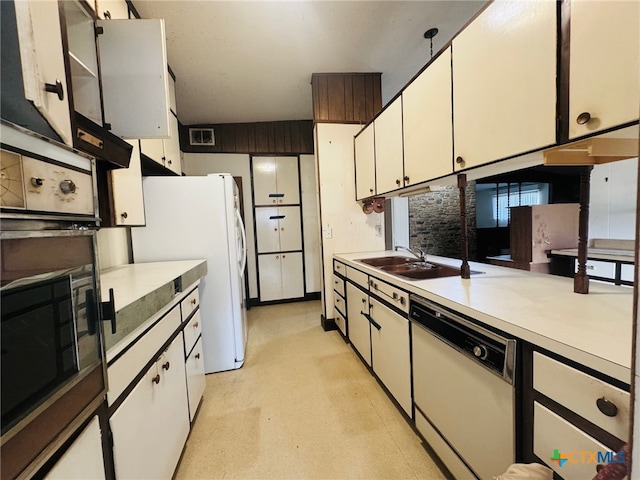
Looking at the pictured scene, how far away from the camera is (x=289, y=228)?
13.9ft

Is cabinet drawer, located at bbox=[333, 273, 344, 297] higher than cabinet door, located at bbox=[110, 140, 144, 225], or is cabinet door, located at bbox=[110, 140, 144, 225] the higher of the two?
cabinet door, located at bbox=[110, 140, 144, 225]

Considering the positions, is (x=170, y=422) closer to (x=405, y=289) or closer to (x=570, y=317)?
(x=405, y=289)

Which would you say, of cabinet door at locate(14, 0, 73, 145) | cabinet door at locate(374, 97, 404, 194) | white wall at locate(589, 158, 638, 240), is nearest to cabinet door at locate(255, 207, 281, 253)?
cabinet door at locate(374, 97, 404, 194)

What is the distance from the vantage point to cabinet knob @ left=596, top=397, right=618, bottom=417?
585mm

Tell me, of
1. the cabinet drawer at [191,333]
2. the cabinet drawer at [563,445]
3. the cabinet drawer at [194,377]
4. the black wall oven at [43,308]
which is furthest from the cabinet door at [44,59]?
the cabinet drawer at [563,445]

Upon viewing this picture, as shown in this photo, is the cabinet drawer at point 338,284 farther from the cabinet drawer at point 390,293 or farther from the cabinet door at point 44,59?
the cabinet door at point 44,59

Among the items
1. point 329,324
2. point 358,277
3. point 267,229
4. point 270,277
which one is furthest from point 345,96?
point 270,277

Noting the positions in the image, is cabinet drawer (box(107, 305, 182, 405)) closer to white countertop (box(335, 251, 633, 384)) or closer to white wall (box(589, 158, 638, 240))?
white countertop (box(335, 251, 633, 384))

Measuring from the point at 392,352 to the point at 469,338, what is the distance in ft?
2.53

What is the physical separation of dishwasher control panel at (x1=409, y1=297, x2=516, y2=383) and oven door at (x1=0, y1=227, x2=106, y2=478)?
119cm

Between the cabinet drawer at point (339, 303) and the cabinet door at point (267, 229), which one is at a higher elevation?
the cabinet door at point (267, 229)

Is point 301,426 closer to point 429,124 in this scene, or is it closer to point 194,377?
point 194,377

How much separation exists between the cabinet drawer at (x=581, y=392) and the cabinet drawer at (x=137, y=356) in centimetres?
126

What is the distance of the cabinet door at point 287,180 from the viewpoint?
4148 millimetres
